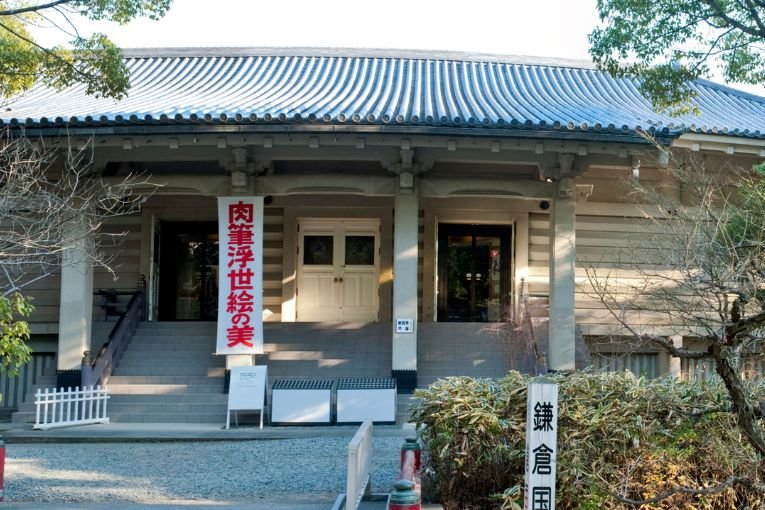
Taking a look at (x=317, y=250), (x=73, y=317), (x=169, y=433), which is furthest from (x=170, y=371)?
(x=317, y=250)

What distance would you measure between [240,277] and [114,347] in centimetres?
267

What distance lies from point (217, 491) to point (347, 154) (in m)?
6.73

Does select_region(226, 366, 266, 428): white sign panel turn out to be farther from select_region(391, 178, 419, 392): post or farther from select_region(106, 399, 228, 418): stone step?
select_region(391, 178, 419, 392): post

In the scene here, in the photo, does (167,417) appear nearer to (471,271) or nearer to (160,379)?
(160,379)

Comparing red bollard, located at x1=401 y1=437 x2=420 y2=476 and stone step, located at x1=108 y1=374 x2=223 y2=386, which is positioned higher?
stone step, located at x1=108 y1=374 x2=223 y2=386

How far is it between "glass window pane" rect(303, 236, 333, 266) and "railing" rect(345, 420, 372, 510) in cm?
1025

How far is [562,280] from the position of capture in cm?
1389

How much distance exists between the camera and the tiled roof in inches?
493

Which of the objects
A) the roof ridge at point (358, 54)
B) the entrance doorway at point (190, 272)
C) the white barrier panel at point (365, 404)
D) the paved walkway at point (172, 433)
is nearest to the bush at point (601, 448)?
the paved walkway at point (172, 433)

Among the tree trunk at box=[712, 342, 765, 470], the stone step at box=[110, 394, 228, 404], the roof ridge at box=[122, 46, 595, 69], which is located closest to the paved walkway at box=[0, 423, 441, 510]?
the stone step at box=[110, 394, 228, 404]

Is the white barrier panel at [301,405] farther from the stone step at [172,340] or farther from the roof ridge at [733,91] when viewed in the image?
the roof ridge at [733,91]

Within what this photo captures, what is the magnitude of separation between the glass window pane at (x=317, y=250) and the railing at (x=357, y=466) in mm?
10250

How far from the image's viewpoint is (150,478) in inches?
355

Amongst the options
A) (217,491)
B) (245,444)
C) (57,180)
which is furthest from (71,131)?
(217,491)
